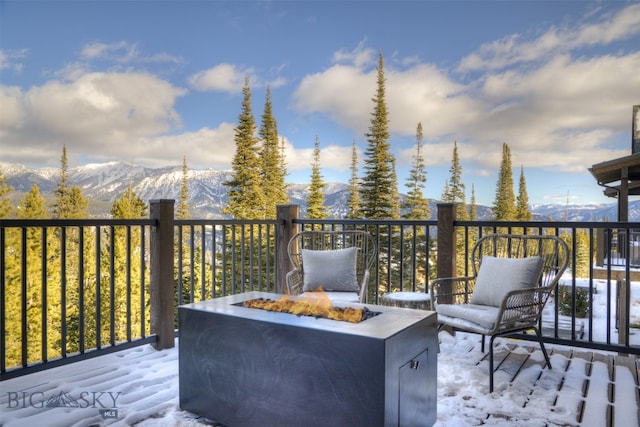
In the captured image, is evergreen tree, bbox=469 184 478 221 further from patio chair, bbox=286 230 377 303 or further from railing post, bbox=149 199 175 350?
railing post, bbox=149 199 175 350

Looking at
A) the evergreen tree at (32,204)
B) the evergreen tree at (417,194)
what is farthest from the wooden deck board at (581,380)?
the evergreen tree at (32,204)

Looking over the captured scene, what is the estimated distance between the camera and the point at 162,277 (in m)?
3.37

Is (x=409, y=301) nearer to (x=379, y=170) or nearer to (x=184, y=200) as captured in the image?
(x=379, y=170)

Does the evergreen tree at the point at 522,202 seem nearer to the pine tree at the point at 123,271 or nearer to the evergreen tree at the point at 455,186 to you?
the evergreen tree at the point at 455,186

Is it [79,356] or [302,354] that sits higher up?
[302,354]

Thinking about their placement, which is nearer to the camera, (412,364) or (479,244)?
(412,364)

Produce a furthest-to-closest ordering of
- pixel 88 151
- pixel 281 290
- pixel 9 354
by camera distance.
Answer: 1. pixel 88 151
2. pixel 9 354
3. pixel 281 290

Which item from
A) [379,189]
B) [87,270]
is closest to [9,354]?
[87,270]

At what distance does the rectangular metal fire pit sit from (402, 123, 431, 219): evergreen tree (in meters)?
21.2

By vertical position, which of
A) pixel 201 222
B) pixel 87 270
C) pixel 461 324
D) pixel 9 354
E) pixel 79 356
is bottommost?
pixel 9 354

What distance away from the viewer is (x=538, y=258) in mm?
2994

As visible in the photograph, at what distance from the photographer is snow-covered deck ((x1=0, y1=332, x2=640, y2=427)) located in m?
2.19

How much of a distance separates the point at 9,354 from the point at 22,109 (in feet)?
87.6

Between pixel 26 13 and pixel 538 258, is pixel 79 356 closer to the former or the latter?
pixel 538 258
